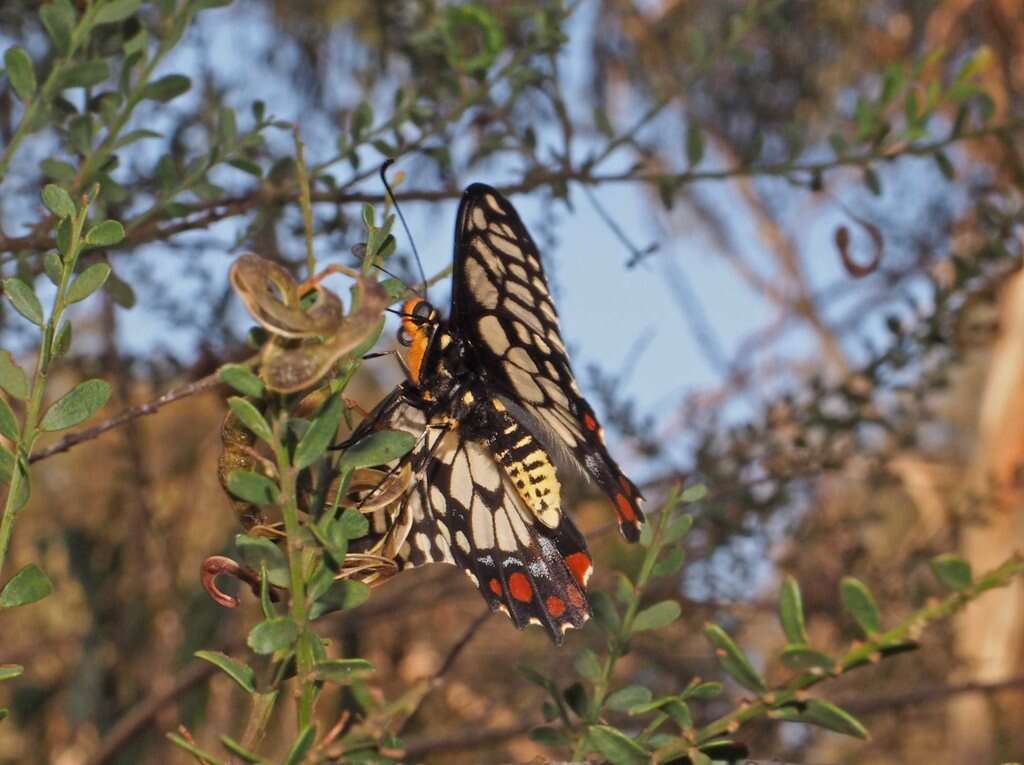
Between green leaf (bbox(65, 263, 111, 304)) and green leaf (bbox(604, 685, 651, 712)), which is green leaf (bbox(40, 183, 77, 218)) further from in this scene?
green leaf (bbox(604, 685, 651, 712))

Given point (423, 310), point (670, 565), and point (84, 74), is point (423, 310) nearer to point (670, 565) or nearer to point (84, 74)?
point (84, 74)

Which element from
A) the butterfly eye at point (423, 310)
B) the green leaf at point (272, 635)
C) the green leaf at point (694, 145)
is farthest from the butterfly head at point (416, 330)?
the green leaf at point (272, 635)

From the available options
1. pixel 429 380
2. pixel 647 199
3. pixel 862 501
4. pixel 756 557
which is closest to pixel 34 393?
pixel 429 380

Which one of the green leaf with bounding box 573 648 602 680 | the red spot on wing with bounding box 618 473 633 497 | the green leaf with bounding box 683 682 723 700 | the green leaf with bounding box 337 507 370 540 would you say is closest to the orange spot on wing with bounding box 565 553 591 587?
the red spot on wing with bounding box 618 473 633 497

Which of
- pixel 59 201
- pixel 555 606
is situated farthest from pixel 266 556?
pixel 555 606

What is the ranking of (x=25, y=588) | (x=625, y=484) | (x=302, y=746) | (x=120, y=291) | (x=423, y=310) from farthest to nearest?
(x=423, y=310), (x=625, y=484), (x=120, y=291), (x=25, y=588), (x=302, y=746)

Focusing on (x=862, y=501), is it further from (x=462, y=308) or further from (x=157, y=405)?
(x=157, y=405)
